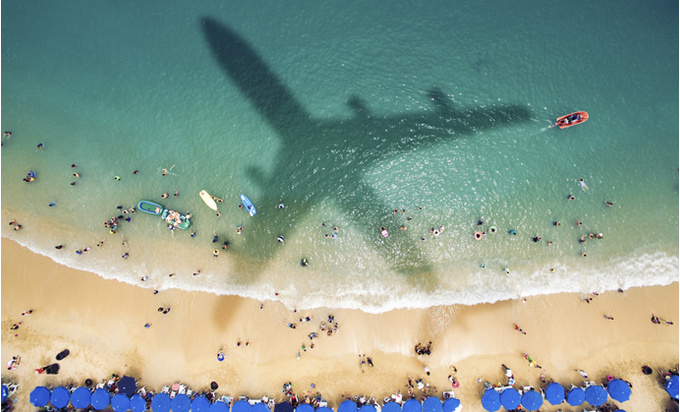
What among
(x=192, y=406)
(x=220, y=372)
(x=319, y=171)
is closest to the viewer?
(x=192, y=406)

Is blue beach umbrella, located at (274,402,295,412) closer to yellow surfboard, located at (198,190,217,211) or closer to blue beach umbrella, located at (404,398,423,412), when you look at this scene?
blue beach umbrella, located at (404,398,423,412)

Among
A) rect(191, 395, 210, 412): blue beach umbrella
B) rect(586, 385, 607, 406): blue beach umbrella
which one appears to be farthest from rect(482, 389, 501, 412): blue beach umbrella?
rect(191, 395, 210, 412): blue beach umbrella

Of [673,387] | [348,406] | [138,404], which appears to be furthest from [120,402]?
[673,387]

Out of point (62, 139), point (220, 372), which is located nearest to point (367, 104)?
point (220, 372)

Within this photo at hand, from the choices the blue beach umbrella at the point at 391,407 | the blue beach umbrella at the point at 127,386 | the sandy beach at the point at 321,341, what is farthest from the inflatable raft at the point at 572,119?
the blue beach umbrella at the point at 127,386

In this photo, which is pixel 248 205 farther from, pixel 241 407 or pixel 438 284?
pixel 438 284

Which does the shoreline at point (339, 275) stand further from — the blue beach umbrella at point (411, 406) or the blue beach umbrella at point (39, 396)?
the blue beach umbrella at point (39, 396)

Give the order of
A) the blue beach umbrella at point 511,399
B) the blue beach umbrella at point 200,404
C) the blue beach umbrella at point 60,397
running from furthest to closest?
the blue beach umbrella at point 60,397 → the blue beach umbrella at point 200,404 → the blue beach umbrella at point 511,399

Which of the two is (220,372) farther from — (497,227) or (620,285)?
(620,285)
